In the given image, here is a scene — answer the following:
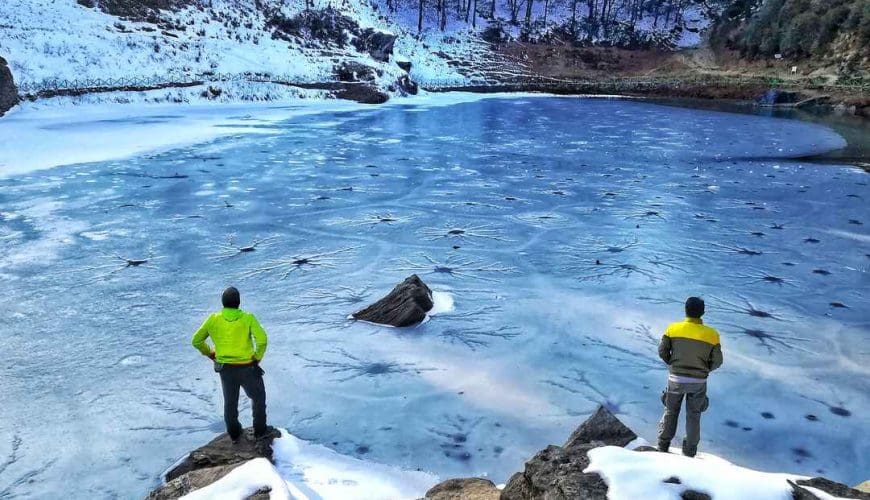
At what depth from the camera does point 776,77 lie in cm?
4972

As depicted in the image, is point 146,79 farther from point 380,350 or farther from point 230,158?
point 380,350

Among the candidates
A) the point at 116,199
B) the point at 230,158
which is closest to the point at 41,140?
the point at 230,158

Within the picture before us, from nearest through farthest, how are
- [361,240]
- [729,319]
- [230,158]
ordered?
[729,319]
[361,240]
[230,158]

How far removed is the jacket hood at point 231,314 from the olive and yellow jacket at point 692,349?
314 cm

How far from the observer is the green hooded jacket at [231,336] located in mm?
4527

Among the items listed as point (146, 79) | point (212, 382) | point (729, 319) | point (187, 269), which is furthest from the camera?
point (146, 79)

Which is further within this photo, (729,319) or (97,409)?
(729,319)

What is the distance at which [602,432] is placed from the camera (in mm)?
4578

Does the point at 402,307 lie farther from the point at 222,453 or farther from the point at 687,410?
the point at 687,410

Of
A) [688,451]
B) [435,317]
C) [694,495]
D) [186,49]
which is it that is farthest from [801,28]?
[694,495]

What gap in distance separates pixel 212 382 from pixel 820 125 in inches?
1251

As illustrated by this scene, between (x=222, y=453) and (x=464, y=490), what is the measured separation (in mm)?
1803

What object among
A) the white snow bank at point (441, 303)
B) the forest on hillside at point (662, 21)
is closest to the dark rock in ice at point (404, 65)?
the forest on hillside at point (662, 21)

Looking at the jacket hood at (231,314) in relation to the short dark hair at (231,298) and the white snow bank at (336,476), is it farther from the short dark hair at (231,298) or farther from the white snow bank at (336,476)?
the white snow bank at (336,476)
